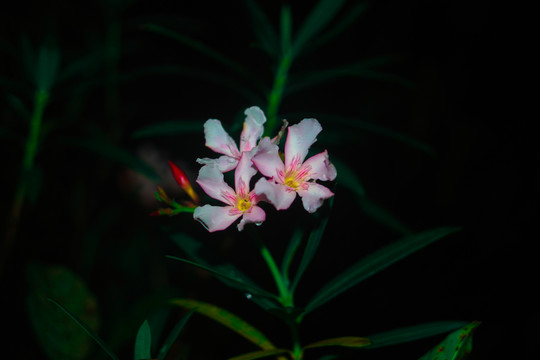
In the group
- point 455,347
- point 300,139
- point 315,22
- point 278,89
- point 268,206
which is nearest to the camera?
point 455,347

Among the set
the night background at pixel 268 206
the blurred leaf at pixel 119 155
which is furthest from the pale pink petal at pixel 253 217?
the blurred leaf at pixel 119 155

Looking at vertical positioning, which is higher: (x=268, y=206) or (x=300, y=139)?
(x=268, y=206)

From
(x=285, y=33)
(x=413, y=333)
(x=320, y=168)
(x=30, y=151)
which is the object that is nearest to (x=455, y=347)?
(x=413, y=333)

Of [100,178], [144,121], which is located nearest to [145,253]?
[100,178]

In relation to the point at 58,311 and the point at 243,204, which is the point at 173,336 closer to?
the point at 243,204

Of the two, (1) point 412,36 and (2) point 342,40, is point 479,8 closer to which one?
(1) point 412,36

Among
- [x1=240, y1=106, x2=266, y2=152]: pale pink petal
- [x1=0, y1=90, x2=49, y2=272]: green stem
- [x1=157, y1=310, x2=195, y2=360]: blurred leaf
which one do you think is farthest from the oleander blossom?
[x1=0, y1=90, x2=49, y2=272]: green stem

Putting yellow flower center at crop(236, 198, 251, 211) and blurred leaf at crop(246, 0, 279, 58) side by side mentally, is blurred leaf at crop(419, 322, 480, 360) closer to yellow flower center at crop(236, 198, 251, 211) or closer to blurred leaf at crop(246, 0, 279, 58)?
yellow flower center at crop(236, 198, 251, 211)
